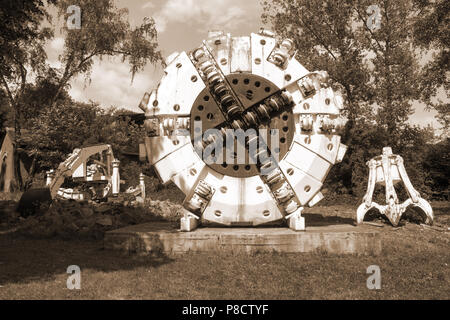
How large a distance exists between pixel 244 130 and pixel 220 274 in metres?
2.85

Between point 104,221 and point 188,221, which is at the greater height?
point 188,221

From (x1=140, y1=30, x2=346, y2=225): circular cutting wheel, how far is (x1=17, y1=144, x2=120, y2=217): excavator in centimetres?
695

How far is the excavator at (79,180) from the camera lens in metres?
13.2

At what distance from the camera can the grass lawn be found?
17.7 feet

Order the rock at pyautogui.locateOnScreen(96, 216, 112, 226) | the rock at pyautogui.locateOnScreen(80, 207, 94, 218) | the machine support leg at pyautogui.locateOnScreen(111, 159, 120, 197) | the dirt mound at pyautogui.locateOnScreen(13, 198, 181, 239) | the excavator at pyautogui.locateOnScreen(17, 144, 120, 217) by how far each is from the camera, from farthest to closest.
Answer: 1. the machine support leg at pyautogui.locateOnScreen(111, 159, 120, 197)
2. the excavator at pyautogui.locateOnScreen(17, 144, 120, 217)
3. the rock at pyautogui.locateOnScreen(80, 207, 94, 218)
4. the rock at pyautogui.locateOnScreen(96, 216, 112, 226)
5. the dirt mound at pyautogui.locateOnScreen(13, 198, 181, 239)

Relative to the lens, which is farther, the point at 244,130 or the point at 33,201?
the point at 33,201

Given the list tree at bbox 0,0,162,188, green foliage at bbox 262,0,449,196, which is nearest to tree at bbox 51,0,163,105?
tree at bbox 0,0,162,188

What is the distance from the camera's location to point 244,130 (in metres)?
8.01

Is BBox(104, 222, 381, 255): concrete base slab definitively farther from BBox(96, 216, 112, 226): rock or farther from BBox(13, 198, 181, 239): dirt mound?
BBox(96, 216, 112, 226): rock

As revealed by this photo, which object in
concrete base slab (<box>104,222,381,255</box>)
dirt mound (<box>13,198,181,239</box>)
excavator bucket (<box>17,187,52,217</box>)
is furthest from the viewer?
excavator bucket (<box>17,187,52,217</box>)
